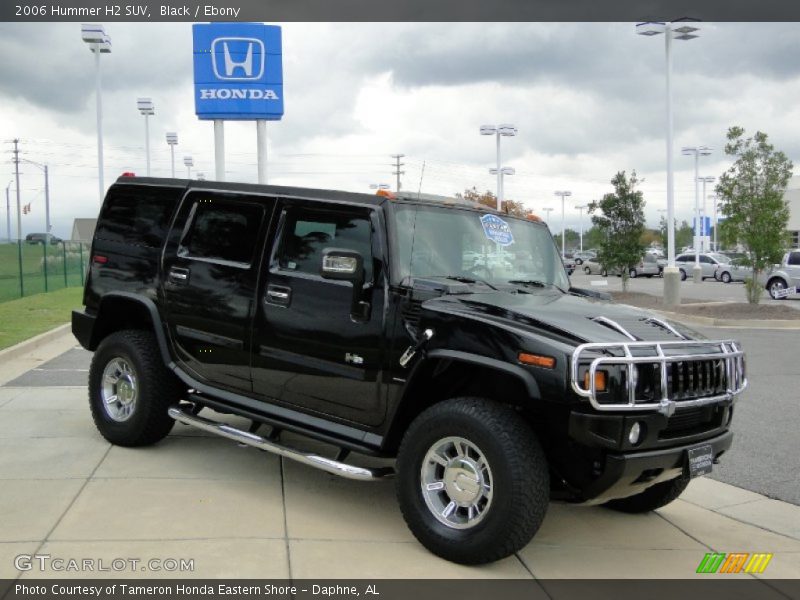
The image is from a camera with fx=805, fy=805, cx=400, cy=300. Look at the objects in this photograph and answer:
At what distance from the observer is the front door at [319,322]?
487 cm

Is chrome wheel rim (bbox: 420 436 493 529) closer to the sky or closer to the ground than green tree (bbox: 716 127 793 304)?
closer to the ground

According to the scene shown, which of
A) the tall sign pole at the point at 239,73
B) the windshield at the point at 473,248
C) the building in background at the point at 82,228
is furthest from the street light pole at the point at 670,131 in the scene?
the building in background at the point at 82,228

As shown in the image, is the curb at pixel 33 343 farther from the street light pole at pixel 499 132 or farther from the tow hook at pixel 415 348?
the street light pole at pixel 499 132

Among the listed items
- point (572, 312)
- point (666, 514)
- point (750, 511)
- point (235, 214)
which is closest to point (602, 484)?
point (572, 312)

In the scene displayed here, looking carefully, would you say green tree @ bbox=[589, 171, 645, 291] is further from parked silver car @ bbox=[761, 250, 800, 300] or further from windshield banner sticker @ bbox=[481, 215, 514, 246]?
windshield banner sticker @ bbox=[481, 215, 514, 246]

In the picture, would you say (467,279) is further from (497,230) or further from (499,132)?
(499,132)

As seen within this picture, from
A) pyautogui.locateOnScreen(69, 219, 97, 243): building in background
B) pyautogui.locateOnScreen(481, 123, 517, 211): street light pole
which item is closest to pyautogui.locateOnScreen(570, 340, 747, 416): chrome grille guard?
pyautogui.locateOnScreen(481, 123, 517, 211): street light pole

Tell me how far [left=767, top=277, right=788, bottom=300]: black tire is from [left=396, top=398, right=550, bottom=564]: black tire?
27.2 m

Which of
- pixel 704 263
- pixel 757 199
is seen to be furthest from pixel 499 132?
pixel 757 199

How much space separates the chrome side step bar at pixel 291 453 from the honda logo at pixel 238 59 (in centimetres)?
1240

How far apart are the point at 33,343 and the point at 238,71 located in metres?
7.30

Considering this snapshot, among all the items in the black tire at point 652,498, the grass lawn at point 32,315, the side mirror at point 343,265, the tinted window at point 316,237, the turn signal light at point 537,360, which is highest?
the tinted window at point 316,237

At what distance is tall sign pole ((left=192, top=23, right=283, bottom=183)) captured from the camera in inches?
665

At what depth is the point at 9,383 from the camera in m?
9.84
